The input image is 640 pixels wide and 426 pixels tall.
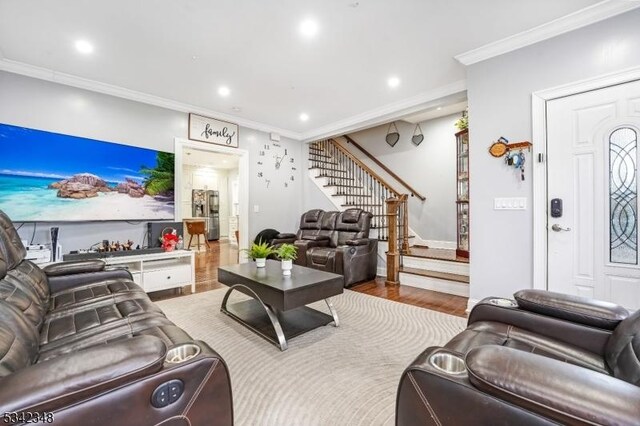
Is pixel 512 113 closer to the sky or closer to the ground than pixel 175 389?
closer to the sky

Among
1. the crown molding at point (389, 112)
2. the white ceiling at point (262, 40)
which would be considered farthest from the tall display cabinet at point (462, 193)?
the white ceiling at point (262, 40)

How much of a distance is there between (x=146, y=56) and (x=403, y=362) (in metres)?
3.82

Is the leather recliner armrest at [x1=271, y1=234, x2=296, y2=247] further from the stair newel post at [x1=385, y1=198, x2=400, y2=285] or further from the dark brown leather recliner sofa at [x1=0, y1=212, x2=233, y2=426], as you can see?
the dark brown leather recliner sofa at [x1=0, y1=212, x2=233, y2=426]

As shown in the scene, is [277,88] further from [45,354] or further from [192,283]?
[45,354]

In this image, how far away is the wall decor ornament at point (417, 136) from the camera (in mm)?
6039

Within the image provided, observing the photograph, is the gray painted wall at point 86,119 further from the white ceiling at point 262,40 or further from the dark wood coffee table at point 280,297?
the dark wood coffee table at point 280,297

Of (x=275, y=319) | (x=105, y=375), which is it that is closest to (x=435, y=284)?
(x=275, y=319)

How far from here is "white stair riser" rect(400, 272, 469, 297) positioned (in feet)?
12.5

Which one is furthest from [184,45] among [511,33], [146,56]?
[511,33]

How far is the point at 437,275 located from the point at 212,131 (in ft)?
13.8

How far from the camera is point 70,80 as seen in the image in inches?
136

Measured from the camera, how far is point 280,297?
7.61 ft

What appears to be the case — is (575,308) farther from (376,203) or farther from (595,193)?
(376,203)

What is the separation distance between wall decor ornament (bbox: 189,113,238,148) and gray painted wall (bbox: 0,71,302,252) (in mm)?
132
